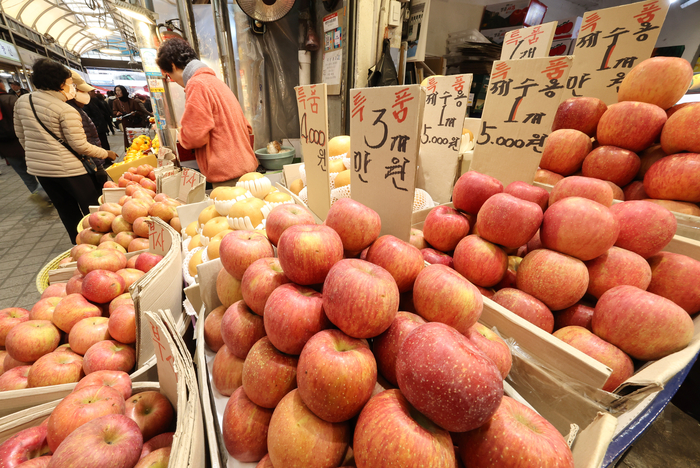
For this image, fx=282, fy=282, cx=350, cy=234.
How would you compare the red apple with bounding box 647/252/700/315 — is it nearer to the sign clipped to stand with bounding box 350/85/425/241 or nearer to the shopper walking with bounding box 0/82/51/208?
the sign clipped to stand with bounding box 350/85/425/241

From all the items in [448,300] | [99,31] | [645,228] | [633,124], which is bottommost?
[448,300]

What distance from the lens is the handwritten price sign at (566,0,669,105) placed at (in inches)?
64.1

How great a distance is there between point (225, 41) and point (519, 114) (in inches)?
189

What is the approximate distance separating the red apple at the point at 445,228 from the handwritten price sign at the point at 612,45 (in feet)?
5.14

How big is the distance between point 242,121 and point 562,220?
3021 millimetres

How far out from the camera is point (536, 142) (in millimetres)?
1410

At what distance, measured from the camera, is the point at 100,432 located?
78 centimetres

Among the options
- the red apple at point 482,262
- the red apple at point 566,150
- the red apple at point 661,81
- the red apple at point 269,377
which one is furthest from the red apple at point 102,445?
the red apple at point 661,81

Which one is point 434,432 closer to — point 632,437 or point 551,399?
point 551,399

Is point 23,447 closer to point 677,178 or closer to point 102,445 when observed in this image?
point 102,445

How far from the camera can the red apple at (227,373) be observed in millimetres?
960

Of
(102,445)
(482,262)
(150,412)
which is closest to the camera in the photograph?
(102,445)

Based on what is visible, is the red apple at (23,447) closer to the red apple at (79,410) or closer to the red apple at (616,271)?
the red apple at (79,410)

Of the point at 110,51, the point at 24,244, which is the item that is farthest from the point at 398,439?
the point at 110,51
